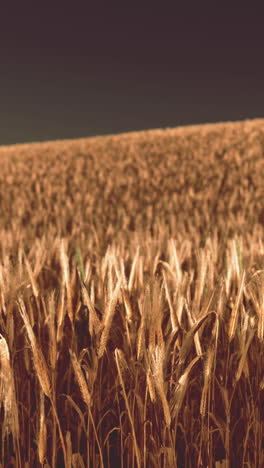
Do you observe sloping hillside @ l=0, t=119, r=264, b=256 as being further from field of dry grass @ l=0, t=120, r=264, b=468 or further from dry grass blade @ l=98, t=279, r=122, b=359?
dry grass blade @ l=98, t=279, r=122, b=359

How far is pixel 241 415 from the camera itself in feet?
3.62

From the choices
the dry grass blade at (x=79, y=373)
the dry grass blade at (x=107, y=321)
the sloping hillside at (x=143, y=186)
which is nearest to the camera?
the dry grass blade at (x=79, y=373)

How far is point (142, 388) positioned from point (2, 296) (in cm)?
41

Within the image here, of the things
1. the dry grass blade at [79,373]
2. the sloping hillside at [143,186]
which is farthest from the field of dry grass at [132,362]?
the sloping hillside at [143,186]

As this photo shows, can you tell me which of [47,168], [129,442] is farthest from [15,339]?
[47,168]

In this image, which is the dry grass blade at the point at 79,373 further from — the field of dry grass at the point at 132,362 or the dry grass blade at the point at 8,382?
the dry grass blade at the point at 8,382

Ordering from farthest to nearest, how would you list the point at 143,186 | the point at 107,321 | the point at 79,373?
the point at 143,186, the point at 107,321, the point at 79,373

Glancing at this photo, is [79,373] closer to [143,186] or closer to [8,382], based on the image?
[8,382]

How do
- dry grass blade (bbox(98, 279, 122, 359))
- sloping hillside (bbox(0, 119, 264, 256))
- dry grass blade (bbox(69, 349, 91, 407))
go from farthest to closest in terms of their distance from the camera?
1. sloping hillside (bbox(0, 119, 264, 256))
2. dry grass blade (bbox(98, 279, 122, 359))
3. dry grass blade (bbox(69, 349, 91, 407))

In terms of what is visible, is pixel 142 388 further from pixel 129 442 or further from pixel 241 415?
pixel 241 415

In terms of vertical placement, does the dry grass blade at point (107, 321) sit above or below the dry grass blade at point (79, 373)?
above

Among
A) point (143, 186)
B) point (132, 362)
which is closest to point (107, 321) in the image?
point (132, 362)

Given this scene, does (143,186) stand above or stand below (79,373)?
above

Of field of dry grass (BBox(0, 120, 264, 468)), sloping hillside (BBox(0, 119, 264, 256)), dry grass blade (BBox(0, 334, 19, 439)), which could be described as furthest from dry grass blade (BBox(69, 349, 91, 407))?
sloping hillside (BBox(0, 119, 264, 256))
